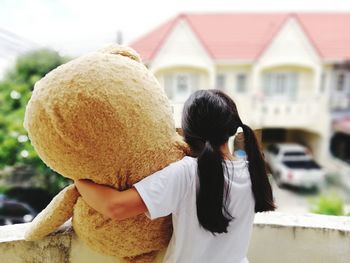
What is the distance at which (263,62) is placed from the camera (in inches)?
323

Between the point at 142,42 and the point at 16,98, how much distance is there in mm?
3521

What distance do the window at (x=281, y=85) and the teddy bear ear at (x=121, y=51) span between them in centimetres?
819

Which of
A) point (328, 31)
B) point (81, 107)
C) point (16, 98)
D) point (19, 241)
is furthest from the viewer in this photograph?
point (328, 31)

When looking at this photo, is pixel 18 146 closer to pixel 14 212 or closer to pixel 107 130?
pixel 14 212

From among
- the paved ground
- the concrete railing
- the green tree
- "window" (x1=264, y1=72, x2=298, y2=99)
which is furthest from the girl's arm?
"window" (x1=264, y1=72, x2=298, y2=99)

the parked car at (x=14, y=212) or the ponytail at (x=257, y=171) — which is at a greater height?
the ponytail at (x=257, y=171)

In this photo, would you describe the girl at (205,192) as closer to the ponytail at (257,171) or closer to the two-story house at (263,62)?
the ponytail at (257,171)

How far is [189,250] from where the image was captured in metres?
0.86

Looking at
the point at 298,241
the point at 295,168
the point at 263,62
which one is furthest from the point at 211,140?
the point at 263,62

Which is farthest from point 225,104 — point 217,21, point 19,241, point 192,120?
point 217,21

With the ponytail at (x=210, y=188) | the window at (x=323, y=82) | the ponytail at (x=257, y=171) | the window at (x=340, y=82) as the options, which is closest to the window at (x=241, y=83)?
the window at (x=323, y=82)

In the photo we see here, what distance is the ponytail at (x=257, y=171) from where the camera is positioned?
2.88 feet

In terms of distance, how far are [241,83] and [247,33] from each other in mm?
1185

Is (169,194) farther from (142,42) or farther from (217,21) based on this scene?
(217,21)
